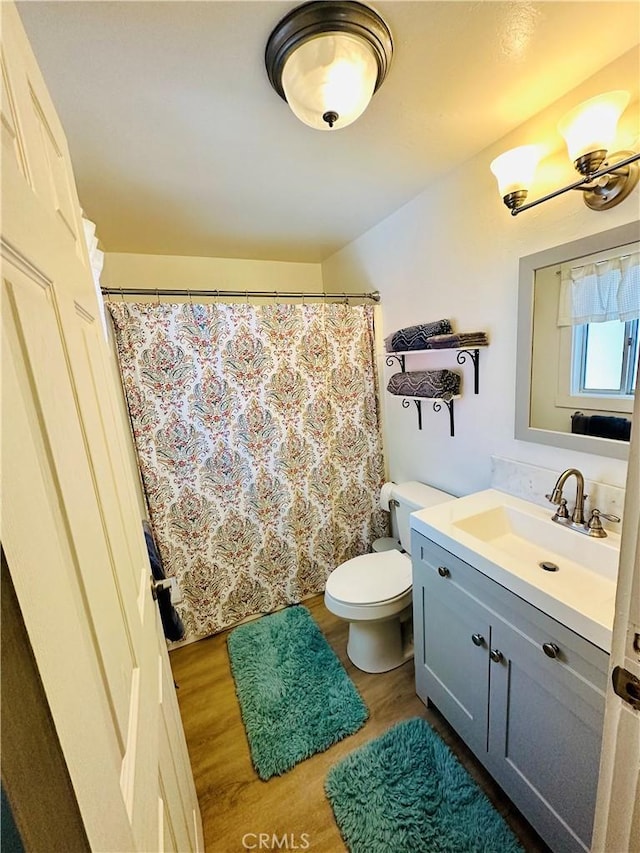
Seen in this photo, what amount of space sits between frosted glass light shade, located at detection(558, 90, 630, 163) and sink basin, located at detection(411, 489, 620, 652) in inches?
46.1

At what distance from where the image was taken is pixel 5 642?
31 centimetres

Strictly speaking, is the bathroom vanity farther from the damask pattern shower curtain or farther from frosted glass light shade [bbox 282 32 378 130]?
frosted glass light shade [bbox 282 32 378 130]

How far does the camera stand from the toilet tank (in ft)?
6.12

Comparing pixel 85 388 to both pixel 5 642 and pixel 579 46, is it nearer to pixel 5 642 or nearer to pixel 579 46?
pixel 5 642

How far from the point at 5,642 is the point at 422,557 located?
53.0 inches

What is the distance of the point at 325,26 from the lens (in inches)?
32.2

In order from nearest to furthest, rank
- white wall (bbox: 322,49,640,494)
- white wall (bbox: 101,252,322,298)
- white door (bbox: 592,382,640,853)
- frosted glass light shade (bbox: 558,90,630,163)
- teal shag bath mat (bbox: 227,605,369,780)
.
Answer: white door (bbox: 592,382,640,853)
frosted glass light shade (bbox: 558,90,630,163)
white wall (bbox: 322,49,640,494)
teal shag bath mat (bbox: 227,605,369,780)
white wall (bbox: 101,252,322,298)

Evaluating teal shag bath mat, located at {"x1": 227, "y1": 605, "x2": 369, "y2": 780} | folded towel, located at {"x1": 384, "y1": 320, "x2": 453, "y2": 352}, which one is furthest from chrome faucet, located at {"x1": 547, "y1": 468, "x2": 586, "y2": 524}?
teal shag bath mat, located at {"x1": 227, "y1": 605, "x2": 369, "y2": 780}

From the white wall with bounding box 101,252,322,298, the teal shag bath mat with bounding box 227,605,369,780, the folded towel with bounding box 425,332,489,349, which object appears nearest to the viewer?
the teal shag bath mat with bounding box 227,605,369,780

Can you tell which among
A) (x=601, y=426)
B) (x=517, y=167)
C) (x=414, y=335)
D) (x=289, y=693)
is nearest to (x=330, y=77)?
(x=517, y=167)

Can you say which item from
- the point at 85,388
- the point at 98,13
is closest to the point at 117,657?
the point at 85,388

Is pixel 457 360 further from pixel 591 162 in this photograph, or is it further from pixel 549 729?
pixel 549 729

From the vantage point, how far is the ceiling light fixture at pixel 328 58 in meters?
0.81

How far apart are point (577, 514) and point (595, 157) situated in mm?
1094
